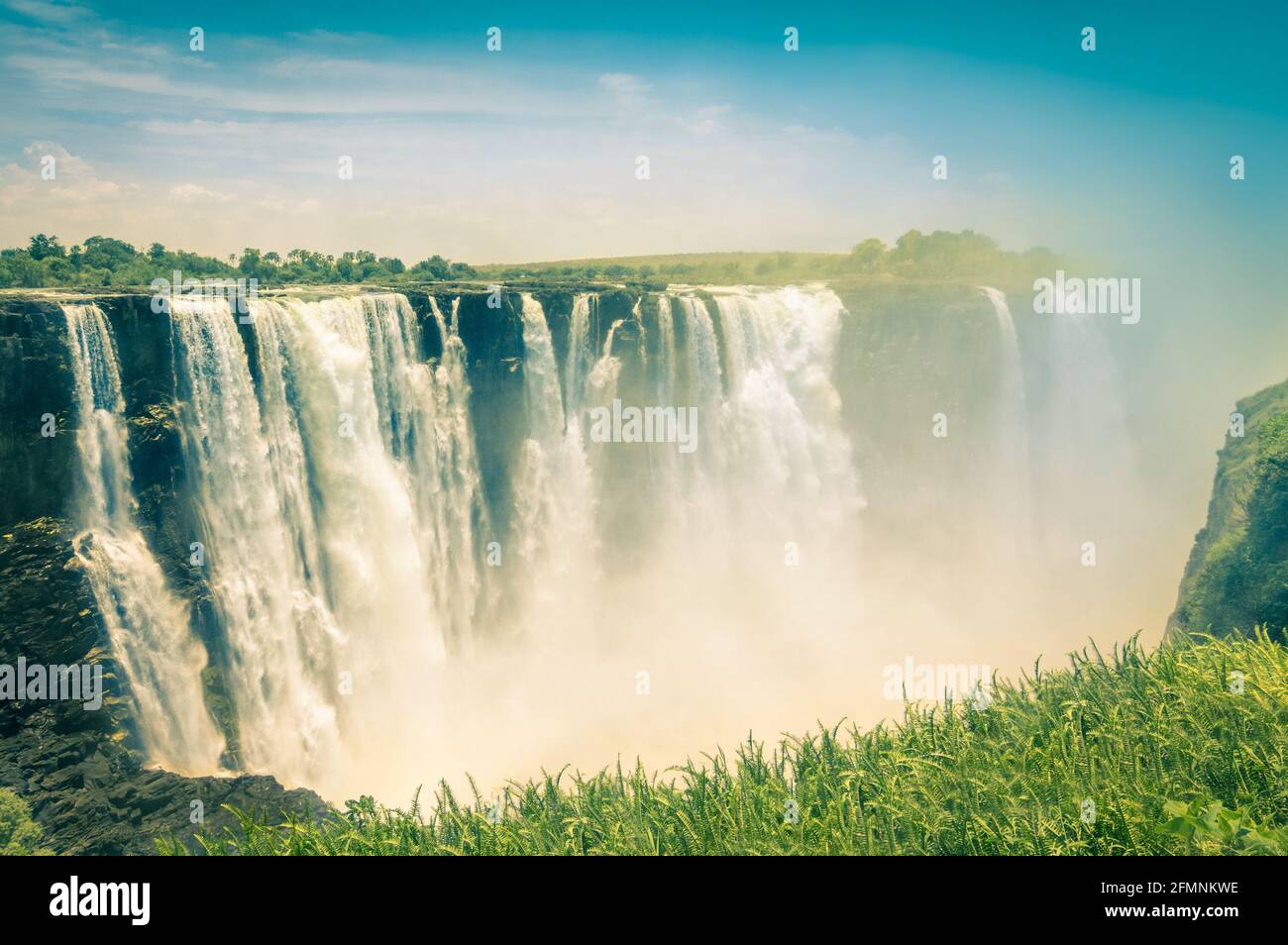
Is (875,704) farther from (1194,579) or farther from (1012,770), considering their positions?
(1012,770)

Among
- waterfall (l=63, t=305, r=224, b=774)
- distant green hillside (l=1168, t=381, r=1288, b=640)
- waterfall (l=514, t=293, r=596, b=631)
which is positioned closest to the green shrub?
waterfall (l=63, t=305, r=224, b=774)

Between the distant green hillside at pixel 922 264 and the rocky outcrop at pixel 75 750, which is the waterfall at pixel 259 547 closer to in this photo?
the rocky outcrop at pixel 75 750

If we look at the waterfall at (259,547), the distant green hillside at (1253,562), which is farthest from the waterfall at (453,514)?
the distant green hillside at (1253,562)

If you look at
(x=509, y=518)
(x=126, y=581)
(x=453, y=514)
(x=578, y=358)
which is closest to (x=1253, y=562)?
(x=578, y=358)

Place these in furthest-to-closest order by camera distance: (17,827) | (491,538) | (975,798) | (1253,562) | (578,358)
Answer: (578,358) < (491,538) < (1253,562) < (17,827) < (975,798)

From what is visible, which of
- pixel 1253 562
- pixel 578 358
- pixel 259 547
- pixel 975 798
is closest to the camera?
pixel 975 798

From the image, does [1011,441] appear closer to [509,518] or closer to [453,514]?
[509,518]
